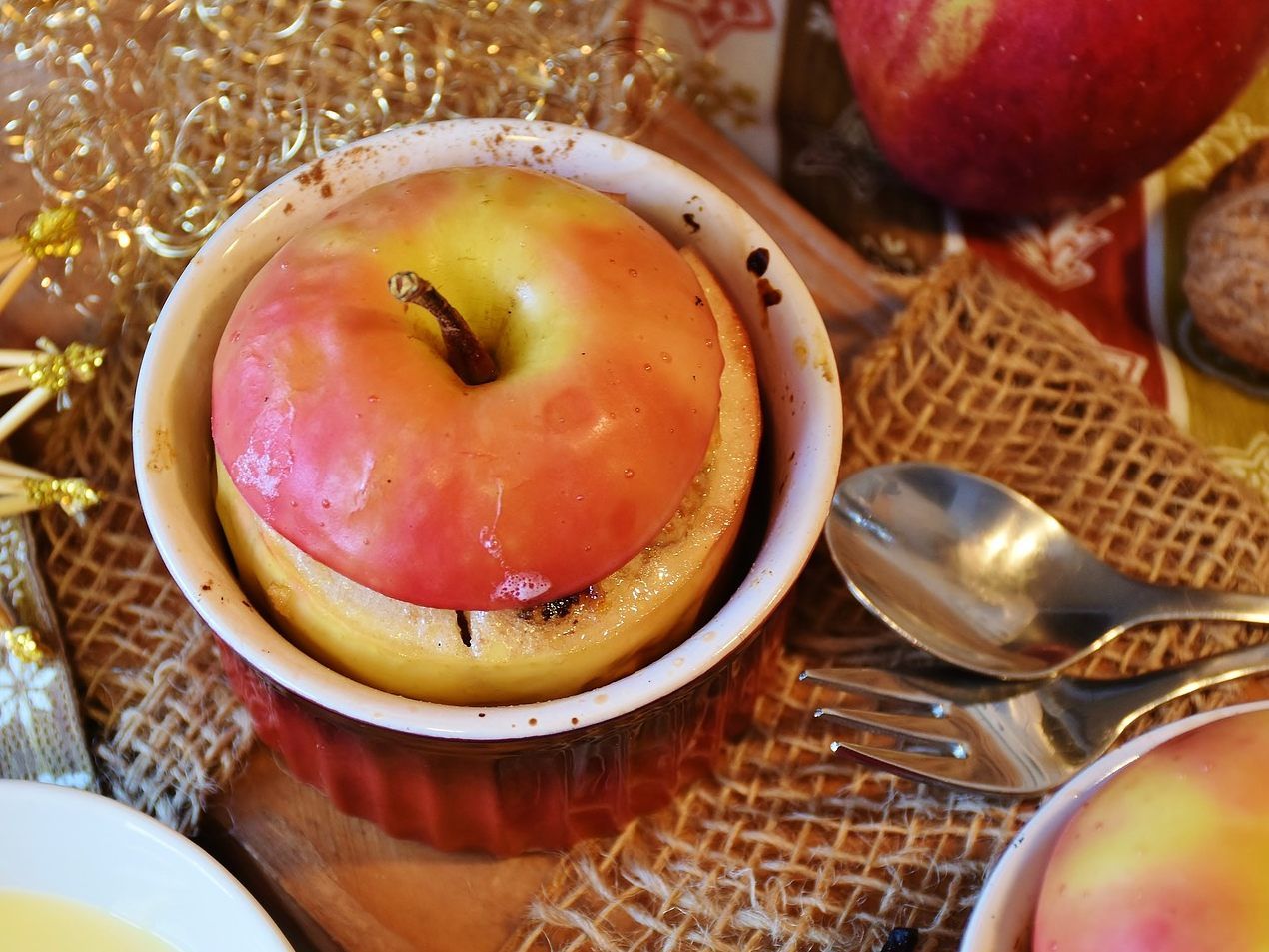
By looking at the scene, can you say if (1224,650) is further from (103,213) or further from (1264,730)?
(103,213)

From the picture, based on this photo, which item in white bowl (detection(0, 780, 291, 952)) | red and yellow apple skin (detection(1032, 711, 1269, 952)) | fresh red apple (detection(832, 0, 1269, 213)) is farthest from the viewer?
fresh red apple (detection(832, 0, 1269, 213))

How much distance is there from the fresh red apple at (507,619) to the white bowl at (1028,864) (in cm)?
15

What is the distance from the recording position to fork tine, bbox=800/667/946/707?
0.52 m

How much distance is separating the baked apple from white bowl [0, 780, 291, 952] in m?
0.11

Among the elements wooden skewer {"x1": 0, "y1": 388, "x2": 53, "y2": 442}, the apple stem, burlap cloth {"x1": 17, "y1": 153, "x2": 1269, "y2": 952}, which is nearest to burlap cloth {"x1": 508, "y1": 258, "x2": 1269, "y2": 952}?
burlap cloth {"x1": 17, "y1": 153, "x2": 1269, "y2": 952}

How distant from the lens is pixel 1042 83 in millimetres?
632

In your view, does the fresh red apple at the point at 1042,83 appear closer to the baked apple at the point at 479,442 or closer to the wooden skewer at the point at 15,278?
the baked apple at the point at 479,442

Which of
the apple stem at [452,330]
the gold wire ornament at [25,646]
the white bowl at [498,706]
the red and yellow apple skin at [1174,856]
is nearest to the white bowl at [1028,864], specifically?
the red and yellow apple skin at [1174,856]

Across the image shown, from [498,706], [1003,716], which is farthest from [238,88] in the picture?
[1003,716]

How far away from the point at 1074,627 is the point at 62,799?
455 millimetres

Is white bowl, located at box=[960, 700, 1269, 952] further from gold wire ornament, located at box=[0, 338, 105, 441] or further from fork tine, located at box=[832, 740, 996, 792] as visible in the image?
gold wire ornament, located at box=[0, 338, 105, 441]

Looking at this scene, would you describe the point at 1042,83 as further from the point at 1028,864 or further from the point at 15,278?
the point at 15,278

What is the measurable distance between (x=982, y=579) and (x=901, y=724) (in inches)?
3.7

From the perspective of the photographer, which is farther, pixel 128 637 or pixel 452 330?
pixel 128 637
